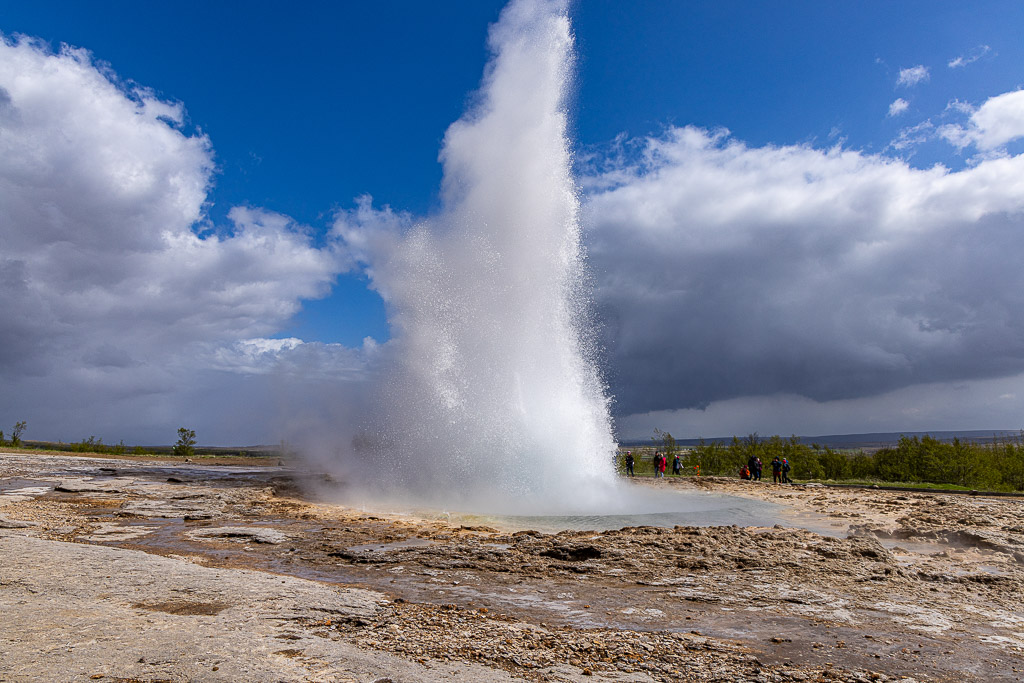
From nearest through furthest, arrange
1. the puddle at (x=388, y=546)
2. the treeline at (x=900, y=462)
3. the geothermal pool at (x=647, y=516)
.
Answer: the puddle at (x=388, y=546) → the geothermal pool at (x=647, y=516) → the treeline at (x=900, y=462)

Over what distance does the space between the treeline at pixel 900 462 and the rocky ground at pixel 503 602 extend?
65.0 feet

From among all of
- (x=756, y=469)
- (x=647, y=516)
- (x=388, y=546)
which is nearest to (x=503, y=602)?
(x=388, y=546)

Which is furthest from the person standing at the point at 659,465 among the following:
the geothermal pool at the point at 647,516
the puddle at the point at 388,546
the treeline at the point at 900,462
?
the puddle at the point at 388,546

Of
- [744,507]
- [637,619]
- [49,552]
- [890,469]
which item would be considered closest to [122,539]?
[49,552]

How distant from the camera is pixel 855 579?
811 cm

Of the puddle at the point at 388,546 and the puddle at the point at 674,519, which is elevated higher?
the puddle at the point at 388,546

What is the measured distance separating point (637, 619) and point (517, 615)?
1390 mm

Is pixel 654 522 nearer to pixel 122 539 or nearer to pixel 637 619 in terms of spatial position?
pixel 637 619

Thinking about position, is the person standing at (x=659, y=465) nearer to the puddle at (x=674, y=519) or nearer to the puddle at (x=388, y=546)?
the puddle at (x=674, y=519)

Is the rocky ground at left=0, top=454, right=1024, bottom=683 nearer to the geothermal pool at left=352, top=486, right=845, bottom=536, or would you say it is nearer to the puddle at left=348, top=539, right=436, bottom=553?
the puddle at left=348, top=539, right=436, bottom=553

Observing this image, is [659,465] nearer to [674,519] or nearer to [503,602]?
[674,519]

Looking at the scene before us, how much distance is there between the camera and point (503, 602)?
7074 mm

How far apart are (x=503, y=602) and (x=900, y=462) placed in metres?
33.9

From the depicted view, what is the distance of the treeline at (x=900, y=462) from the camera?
28.8 m
